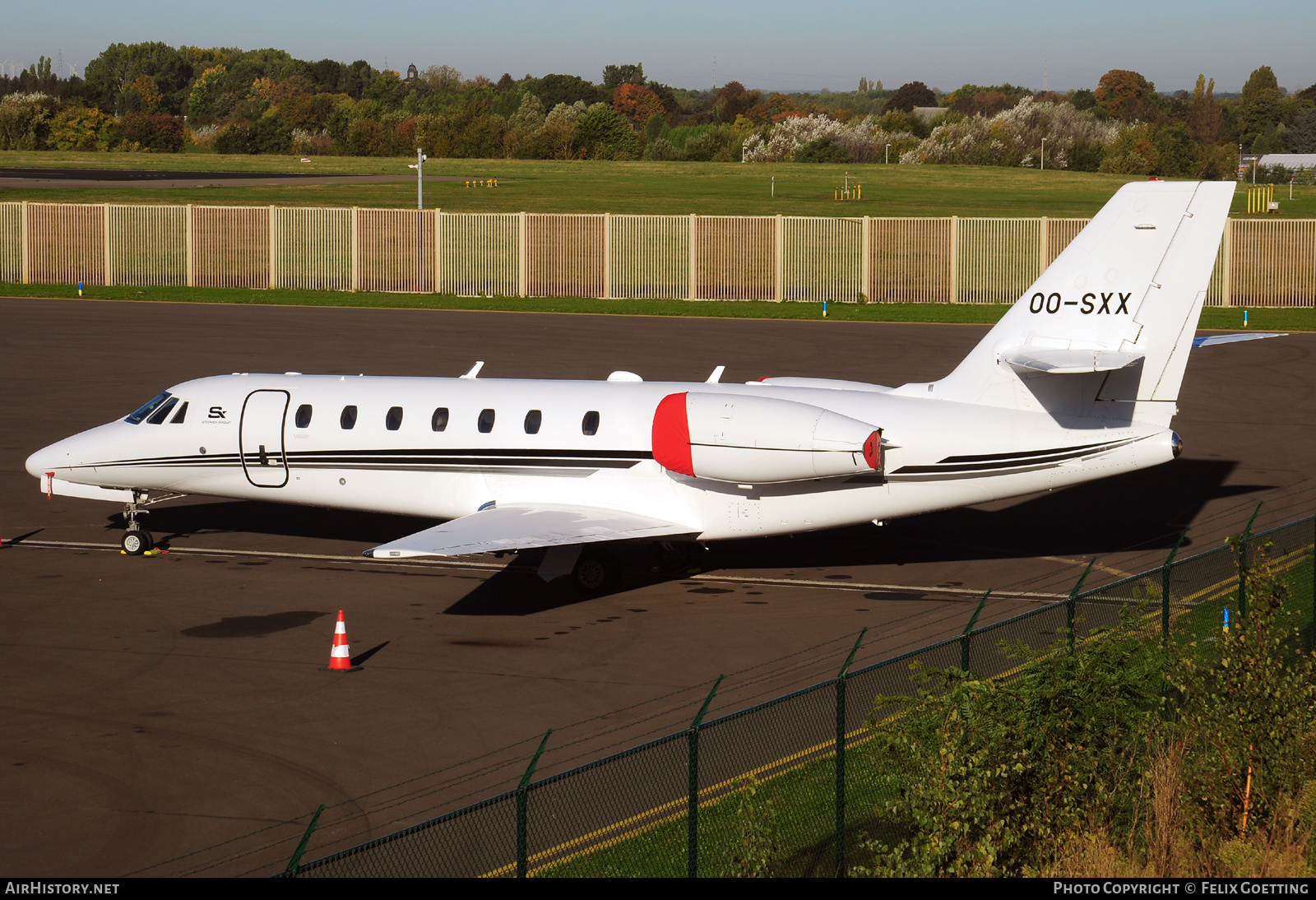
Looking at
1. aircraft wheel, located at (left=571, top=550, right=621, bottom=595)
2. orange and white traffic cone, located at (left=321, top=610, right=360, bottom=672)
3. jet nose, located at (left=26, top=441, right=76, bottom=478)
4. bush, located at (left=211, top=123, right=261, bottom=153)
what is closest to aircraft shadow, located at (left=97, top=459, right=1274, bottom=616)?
aircraft wheel, located at (left=571, top=550, right=621, bottom=595)

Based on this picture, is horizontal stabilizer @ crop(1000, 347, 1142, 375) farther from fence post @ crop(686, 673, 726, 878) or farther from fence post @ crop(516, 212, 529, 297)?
fence post @ crop(516, 212, 529, 297)

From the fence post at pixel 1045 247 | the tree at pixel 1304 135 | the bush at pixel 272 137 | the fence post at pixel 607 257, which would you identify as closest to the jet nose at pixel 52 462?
the fence post at pixel 607 257

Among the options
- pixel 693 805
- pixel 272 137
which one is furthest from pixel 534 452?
pixel 272 137

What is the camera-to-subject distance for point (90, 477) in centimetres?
2403

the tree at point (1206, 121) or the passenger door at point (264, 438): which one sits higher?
the tree at point (1206, 121)

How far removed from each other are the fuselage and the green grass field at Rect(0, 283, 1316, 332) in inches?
1285

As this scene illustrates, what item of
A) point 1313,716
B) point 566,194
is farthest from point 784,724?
point 566,194

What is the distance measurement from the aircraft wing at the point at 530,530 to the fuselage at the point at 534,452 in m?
0.24

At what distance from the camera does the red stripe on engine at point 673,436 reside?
20672 millimetres

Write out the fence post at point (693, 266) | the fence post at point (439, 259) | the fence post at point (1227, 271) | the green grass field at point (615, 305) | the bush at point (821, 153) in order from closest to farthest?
1. the green grass field at point (615, 305)
2. the fence post at point (1227, 271)
3. the fence post at point (693, 266)
4. the fence post at point (439, 259)
5. the bush at point (821, 153)

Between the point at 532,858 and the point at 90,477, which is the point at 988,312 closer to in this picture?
the point at 90,477

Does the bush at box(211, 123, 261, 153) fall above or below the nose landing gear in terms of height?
above

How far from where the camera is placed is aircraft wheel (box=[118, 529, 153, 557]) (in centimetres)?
2369

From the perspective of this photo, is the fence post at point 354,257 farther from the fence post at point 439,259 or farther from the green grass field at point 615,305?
the fence post at point 439,259
